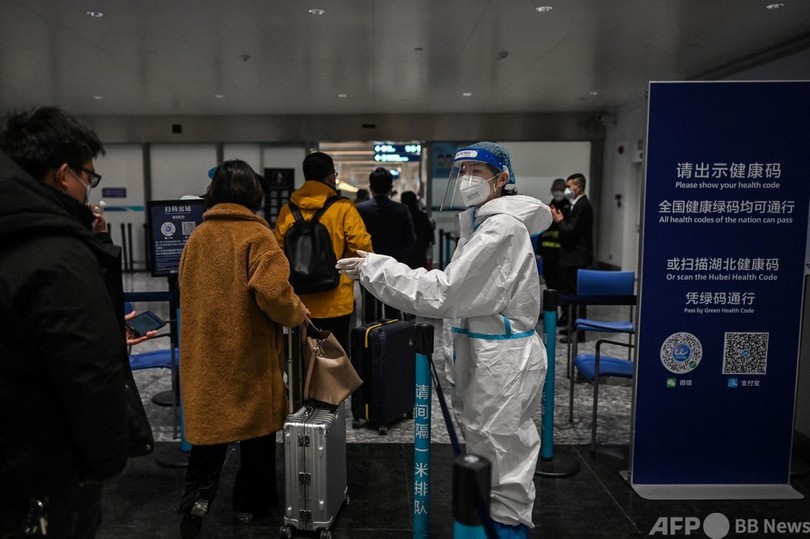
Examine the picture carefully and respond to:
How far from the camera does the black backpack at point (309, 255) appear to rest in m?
3.04

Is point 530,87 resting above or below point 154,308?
above

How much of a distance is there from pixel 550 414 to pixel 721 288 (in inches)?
42.1

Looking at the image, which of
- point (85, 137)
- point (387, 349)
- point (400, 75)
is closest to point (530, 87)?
point (400, 75)

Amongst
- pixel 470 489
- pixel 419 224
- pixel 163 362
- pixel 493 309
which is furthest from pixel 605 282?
pixel 470 489

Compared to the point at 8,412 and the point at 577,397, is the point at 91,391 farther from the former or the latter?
the point at 577,397

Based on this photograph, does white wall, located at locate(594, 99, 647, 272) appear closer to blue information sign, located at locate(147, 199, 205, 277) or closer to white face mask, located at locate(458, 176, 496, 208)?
blue information sign, located at locate(147, 199, 205, 277)

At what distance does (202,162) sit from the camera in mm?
12688

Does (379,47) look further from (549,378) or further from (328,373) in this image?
(328,373)

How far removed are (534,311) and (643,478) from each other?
141 cm

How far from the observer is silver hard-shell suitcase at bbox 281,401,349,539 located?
2.42 m

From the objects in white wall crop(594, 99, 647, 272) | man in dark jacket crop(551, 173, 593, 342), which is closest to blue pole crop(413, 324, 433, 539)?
man in dark jacket crop(551, 173, 593, 342)

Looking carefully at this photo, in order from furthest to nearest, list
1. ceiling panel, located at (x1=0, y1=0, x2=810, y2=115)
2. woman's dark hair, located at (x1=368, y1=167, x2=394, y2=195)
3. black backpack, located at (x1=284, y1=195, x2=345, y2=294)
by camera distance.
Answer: ceiling panel, located at (x1=0, y1=0, x2=810, y2=115)
woman's dark hair, located at (x1=368, y1=167, x2=394, y2=195)
black backpack, located at (x1=284, y1=195, x2=345, y2=294)

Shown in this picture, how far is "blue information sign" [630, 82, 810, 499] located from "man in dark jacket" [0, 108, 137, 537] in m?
2.38

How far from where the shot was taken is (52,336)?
3.85 feet
